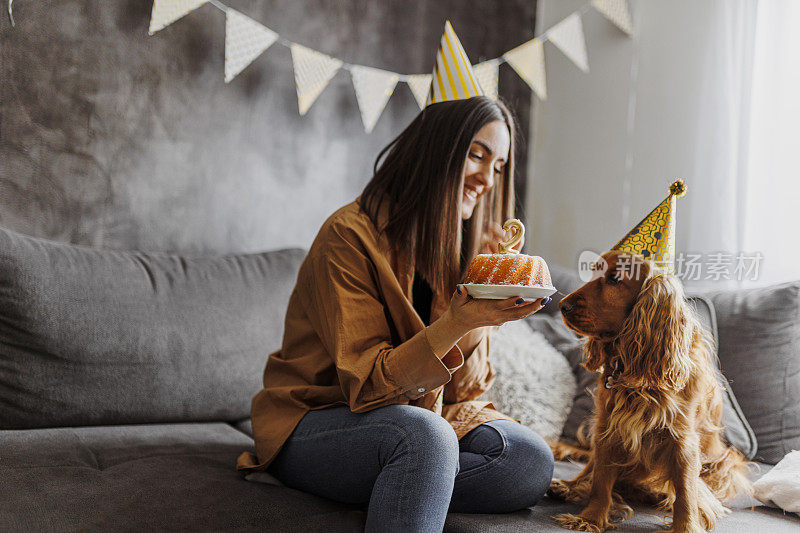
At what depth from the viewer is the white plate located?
1.15m

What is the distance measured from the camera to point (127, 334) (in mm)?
1773

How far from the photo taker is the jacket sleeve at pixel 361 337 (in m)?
1.26

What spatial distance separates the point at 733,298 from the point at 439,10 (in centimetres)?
156

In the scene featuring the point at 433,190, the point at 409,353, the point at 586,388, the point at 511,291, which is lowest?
the point at 586,388

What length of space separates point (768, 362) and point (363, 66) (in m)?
1.62

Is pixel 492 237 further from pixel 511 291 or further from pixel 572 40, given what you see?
pixel 572 40

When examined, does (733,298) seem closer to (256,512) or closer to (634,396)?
(634,396)

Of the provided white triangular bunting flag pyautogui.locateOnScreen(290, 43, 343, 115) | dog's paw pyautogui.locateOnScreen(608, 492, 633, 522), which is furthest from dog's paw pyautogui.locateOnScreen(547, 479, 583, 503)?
white triangular bunting flag pyautogui.locateOnScreen(290, 43, 343, 115)

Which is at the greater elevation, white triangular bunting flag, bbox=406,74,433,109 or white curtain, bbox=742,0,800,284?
white triangular bunting flag, bbox=406,74,433,109

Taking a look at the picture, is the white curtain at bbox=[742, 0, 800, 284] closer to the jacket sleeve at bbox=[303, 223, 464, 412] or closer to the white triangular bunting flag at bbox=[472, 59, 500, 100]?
the jacket sleeve at bbox=[303, 223, 464, 412]

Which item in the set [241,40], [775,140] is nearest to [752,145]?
[775,140]

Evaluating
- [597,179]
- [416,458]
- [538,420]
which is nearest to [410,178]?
[416,458]

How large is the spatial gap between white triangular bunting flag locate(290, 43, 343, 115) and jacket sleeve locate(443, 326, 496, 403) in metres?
1.13

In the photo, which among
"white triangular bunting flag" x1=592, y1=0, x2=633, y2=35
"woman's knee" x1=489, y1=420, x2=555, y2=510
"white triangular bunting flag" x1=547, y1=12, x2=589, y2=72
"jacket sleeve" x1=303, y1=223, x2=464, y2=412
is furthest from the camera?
"white triangular bunting flag" x1=547, y1=12, x2=589, y2=72
